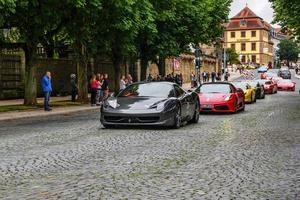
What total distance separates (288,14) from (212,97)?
649 inches

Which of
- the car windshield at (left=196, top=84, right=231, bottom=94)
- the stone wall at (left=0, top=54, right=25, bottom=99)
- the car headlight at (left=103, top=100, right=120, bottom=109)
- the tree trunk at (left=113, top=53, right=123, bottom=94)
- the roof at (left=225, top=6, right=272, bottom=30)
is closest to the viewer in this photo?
the car headlight at (left=103, top=100, right=120, bottom=109)

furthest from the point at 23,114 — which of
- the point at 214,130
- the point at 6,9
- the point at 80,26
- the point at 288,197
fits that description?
the point at 288,197

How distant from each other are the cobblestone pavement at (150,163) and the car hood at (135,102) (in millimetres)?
658

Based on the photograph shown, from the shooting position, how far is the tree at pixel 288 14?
33263 millimetres

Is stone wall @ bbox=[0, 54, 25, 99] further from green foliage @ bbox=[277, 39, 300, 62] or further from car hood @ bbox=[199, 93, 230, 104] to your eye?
green foliage @ bbox=[277, 39, 300, 62]

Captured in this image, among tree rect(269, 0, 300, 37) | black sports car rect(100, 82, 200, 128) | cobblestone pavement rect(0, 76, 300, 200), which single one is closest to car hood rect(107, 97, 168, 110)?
black sports car rect(100, 82, 200, 128)

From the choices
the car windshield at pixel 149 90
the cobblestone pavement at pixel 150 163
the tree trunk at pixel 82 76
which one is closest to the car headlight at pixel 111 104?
the cobblestone pavement at pixel 150 163

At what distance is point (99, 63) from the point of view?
5038 centimetres

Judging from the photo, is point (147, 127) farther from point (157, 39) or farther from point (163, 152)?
point (157, 39)

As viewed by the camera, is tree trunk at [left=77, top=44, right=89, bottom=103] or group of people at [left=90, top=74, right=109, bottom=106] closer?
group of people at [left=90, top=74, right=109, bottom=106]

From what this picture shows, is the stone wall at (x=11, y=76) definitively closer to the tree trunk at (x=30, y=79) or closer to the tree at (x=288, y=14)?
the tree trunk at (x=30, y=79)

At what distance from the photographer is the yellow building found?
7136 inches

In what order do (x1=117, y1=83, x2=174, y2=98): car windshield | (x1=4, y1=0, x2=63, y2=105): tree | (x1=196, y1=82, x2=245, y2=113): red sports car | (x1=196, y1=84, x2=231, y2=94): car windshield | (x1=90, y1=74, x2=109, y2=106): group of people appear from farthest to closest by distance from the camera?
(x1=90, y1=74, x2=109, y2=106): group of people, (x1=4, y1=0, x2=63, y2=105): tree, (x1=196, y1=84, x2=231, y2=94): car windshield, (x1=196, y1=82, x2=245, y2=113): red sports car, (x1=117, y1=83, x2=174, y2=98): car windshield

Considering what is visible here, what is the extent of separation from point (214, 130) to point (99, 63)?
3511 cm
